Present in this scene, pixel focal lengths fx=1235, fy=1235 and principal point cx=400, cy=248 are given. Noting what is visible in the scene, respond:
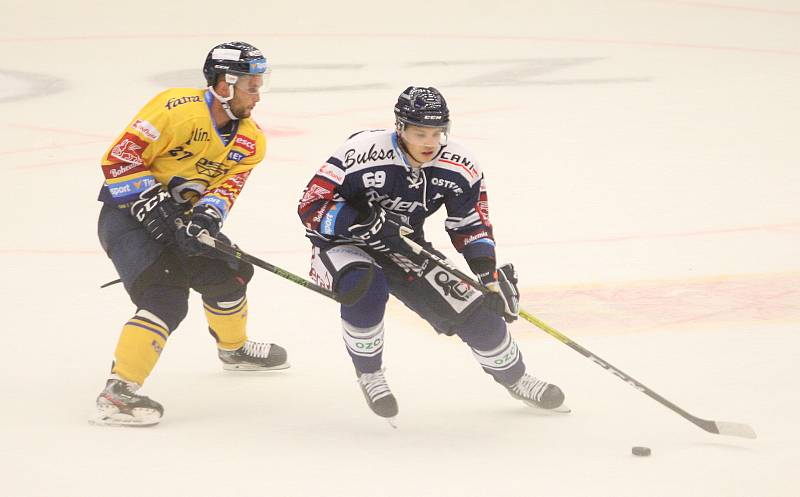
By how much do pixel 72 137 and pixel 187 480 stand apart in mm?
4677

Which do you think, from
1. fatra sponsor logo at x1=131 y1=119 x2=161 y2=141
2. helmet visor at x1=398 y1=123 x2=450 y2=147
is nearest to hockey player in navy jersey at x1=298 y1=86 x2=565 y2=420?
helmet visor at x1=398 y1=123 x2=450 y2=147

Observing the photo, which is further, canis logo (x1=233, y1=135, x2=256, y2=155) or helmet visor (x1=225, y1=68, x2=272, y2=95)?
canis logo (x1=233, y1=135, x2=256, y2=155)

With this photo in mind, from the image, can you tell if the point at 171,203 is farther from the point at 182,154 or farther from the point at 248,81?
the point at 248,81

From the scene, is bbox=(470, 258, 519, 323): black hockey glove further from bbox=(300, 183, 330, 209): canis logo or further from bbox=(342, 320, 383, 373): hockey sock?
bbox=(300, 183, 330, 209): canis logo

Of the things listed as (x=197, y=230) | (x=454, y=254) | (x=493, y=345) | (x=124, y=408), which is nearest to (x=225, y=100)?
(x=197, y=230)

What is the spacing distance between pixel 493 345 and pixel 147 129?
1.23 meters

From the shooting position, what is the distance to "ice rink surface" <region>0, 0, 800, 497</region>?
3.33 meters

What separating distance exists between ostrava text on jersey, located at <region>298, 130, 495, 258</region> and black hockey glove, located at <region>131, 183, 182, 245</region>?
0.40m

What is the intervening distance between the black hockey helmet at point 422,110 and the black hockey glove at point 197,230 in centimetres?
65

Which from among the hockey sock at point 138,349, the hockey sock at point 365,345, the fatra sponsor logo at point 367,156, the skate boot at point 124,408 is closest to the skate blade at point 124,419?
the skate boot at point 124,408

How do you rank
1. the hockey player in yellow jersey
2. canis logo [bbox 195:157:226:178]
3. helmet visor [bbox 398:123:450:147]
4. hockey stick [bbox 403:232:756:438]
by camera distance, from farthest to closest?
canis logo [bbox 195:157:226:178], the hockey player in yellow jersey, helmet visor [bbox 398:123:450:147], hockey stick [bbox 403:232:756:438]

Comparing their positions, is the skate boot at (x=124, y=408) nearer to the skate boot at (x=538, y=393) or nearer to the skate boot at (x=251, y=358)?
the skate boot at (x=251, y=358)

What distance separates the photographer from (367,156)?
362cm

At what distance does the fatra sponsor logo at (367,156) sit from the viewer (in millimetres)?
3611
